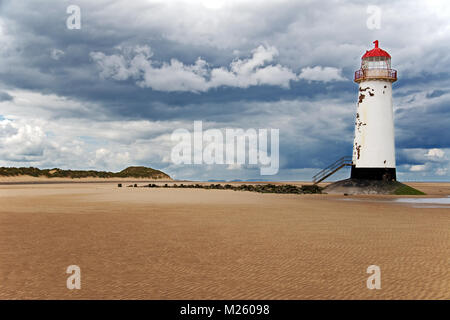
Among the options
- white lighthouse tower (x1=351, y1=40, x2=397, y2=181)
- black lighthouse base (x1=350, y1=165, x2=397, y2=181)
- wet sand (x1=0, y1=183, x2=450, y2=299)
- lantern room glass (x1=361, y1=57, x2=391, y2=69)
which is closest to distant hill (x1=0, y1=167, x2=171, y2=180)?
black lighthouse base (x1=350, y1=165, x2=397, y2=181)

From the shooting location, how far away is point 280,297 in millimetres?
6848

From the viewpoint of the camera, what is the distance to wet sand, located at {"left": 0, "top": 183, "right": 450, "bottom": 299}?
723 centimetres

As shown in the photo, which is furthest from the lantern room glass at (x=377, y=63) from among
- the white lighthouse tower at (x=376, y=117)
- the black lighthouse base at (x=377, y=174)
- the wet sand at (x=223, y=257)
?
the wet sand at (x=223, y=257)

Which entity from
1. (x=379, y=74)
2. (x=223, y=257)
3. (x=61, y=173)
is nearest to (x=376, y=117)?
(x=379, y=74)

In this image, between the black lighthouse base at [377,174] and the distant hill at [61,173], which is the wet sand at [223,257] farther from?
the distant hill at [61,173]

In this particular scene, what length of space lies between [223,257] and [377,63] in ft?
109

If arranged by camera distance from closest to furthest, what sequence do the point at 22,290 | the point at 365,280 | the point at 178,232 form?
the point at 22,290 < the point at 365,280 < the point at 178,232

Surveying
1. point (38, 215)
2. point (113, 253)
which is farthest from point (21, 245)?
point (38, 215)

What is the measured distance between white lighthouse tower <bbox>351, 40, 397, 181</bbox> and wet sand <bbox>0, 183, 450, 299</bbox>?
65.1ft

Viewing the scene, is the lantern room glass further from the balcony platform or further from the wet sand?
the wet sand

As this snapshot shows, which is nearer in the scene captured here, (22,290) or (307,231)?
(22,290)
